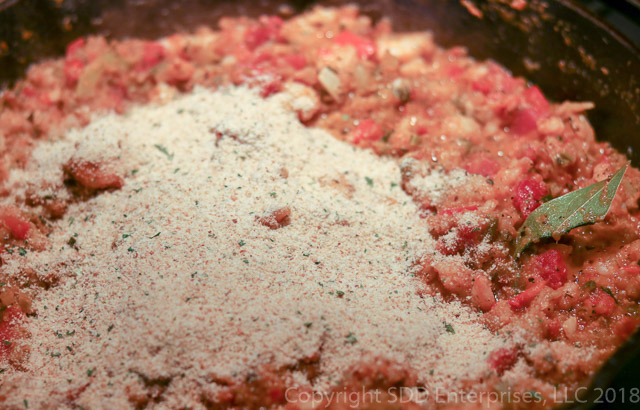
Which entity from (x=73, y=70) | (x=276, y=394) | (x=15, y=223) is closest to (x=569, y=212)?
(x=276, y=394)

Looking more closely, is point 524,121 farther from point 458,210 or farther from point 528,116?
point 458,210

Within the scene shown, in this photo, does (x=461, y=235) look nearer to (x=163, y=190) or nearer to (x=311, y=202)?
(x=311, y=202)

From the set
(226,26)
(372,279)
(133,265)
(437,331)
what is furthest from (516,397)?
(226,26)

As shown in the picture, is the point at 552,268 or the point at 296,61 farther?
the point at 296,61

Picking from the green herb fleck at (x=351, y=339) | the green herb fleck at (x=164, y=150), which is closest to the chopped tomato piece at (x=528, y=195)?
the green herb fleck at (x=351, y=339)

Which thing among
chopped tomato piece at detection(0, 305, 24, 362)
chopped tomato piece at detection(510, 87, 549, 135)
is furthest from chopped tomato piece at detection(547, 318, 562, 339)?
chopped tomato piece at detection(0, 305, 24, 362)

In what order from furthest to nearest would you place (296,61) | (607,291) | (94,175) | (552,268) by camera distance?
(296,61) → (94,175) → (552,268) → (607,291)

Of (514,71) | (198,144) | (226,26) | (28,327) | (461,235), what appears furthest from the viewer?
(226,26)

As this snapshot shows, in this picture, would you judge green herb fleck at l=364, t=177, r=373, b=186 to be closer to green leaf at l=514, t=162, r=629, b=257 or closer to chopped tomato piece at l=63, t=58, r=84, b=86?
green leaf at l=514, t=162, r=629, b=257
